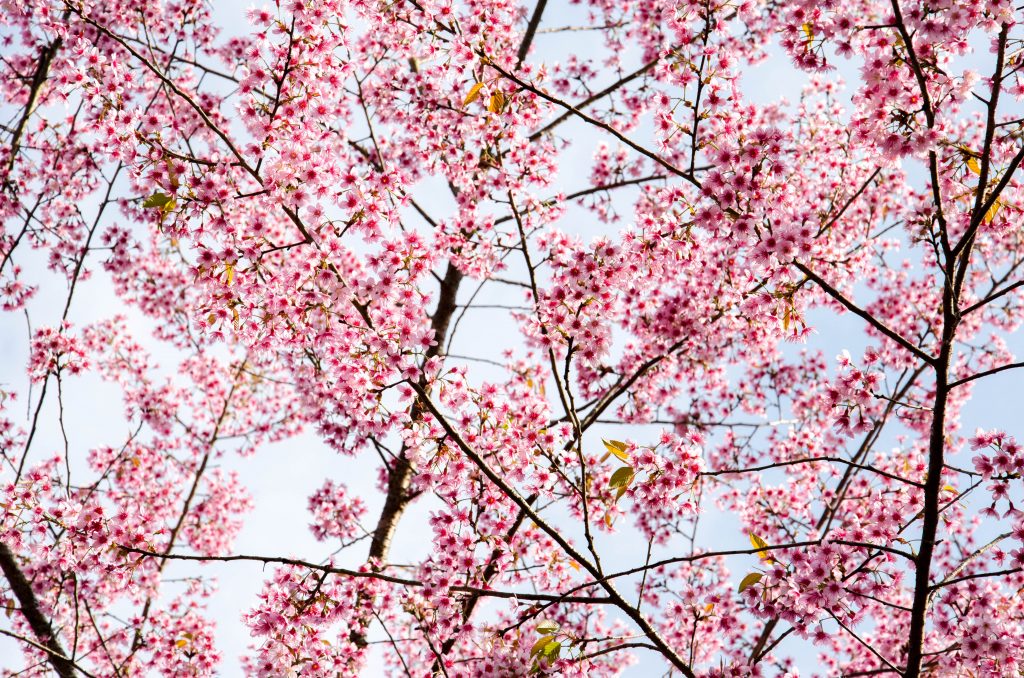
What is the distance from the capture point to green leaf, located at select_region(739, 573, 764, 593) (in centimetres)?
425

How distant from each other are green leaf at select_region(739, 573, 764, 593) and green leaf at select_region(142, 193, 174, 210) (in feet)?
12.7

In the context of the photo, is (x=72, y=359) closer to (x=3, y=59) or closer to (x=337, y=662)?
(x=3, y=59)

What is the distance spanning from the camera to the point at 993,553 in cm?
466

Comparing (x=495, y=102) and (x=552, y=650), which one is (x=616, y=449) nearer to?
(x=552, y=650)

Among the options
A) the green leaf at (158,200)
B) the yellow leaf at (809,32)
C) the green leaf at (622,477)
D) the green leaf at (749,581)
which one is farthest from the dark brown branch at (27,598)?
the yellow leaf at (809,32)

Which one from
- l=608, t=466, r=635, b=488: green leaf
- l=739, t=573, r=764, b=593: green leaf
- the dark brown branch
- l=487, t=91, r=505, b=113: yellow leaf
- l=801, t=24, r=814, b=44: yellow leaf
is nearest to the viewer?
l=801, t=24, r=814, b=44: yellow leaf

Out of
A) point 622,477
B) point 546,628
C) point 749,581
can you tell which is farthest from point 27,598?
point 749,581

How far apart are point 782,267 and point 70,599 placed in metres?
6.98

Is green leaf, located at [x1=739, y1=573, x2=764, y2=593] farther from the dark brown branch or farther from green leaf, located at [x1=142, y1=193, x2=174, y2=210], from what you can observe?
the dark brown branch

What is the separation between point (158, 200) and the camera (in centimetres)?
446

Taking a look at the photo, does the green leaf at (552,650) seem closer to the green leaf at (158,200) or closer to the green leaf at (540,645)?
the green leaf at (540,645)

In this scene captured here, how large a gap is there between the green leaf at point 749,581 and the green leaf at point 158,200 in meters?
3.86

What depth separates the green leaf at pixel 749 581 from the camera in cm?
425

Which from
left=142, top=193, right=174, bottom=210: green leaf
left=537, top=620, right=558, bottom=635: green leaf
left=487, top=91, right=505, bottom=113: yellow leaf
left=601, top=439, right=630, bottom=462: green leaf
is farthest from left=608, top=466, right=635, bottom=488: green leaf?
left=142, top=193, right=174, bottom=210: green leaf
